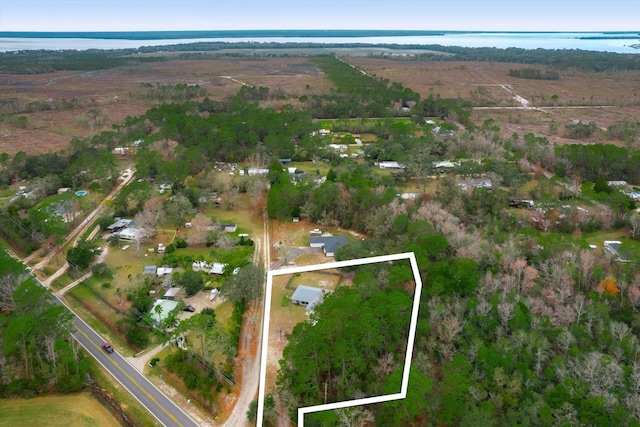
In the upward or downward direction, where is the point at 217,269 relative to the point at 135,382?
upward

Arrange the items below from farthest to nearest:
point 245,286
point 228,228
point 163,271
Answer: point 228,228, point 163,271, point 245,286

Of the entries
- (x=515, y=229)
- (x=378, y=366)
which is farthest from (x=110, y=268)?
(x=515, y=229)

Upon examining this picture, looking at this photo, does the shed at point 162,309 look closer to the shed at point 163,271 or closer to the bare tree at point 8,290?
the shed at point 163,271

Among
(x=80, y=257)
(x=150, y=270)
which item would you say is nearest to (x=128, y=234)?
(x=80, y=257)

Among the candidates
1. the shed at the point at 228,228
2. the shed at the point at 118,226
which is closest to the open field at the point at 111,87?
the shed at the point at 118,226

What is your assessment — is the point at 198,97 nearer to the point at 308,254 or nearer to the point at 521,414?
the point at 308,254

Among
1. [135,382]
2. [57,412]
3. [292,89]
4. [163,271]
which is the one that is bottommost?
[57,412]

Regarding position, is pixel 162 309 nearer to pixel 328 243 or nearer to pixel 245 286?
pixel 245 286
